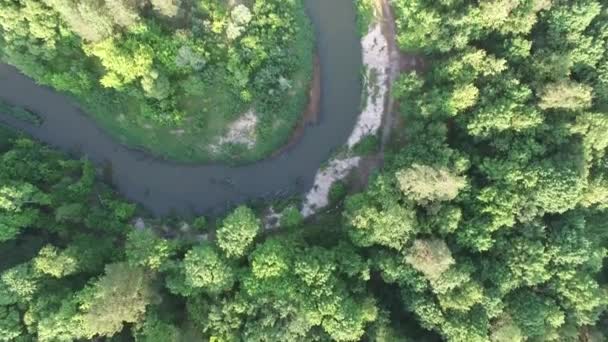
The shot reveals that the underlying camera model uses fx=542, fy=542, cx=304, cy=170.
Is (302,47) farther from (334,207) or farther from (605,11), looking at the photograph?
(605,11)

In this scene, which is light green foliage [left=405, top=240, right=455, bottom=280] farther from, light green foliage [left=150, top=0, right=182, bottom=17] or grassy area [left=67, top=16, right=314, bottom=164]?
light green foliage [left=150, top=0, right=182, bottom=17]

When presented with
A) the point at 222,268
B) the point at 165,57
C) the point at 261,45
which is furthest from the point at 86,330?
the point at 261,45

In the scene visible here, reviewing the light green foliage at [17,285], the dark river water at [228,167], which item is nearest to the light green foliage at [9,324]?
the light green foliage at [17,285]

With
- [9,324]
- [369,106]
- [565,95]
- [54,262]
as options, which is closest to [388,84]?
[369,106]

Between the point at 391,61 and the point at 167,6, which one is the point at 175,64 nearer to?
the point at 167,6

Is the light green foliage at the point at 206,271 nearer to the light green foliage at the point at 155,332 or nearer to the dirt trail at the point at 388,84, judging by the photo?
the light green foliage at the point at 155,332

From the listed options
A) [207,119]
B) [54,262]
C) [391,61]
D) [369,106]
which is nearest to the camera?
[54,262]
